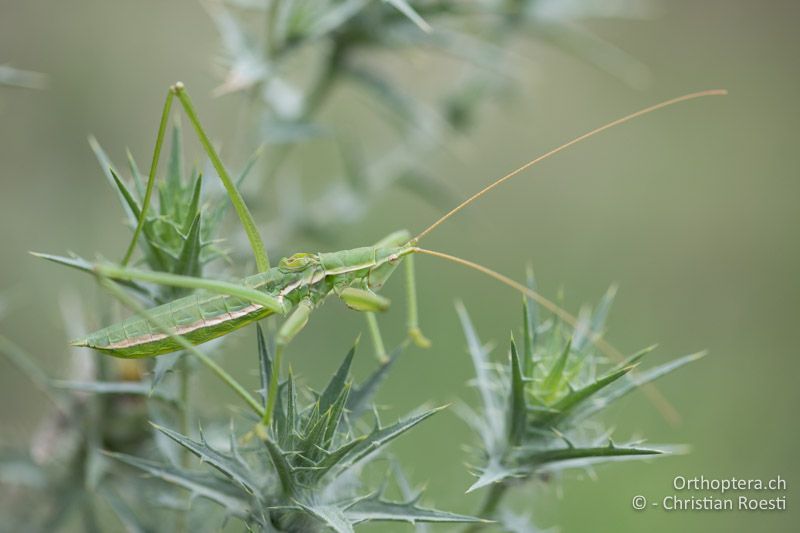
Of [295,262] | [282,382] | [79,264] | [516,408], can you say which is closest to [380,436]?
[282,382]

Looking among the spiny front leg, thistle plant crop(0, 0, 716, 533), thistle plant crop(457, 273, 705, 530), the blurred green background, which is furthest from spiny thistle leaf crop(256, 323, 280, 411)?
the blurred green background

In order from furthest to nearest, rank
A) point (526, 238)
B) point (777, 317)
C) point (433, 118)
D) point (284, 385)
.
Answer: point (526, 238)
point (777, 317)
point (433, 118)
point (284, 385)

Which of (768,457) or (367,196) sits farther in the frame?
(768,457)

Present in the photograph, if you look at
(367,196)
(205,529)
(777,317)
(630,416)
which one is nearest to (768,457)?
(630,416)

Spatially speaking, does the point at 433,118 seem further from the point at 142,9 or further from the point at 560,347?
the point at 142,9

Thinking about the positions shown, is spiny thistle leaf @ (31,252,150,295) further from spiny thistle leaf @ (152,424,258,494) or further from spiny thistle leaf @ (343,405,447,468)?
spiny thistle leaf @ (343,405,447,468)

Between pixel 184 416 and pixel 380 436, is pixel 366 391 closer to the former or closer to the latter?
pixel 380 436
